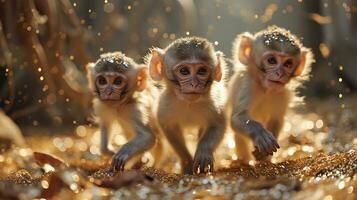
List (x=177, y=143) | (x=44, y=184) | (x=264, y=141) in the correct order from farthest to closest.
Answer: (x=177, y=143), (x=264, y=141), (x=44, y=184)

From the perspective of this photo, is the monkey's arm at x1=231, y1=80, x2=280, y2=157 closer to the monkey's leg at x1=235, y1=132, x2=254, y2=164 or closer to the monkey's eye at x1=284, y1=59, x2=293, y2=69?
the monkey's eye at x1=284, y1=59, x2=293, y2=69

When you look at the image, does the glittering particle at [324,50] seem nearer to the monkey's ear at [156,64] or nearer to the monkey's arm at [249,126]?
the monkey's arm at [249,126]

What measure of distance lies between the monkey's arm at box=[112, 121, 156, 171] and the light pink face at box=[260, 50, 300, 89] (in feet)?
3.42

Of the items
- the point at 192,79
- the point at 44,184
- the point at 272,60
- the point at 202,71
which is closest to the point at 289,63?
the point at 272,60

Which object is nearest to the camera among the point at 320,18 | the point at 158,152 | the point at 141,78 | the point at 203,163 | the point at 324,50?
the point at 203,163

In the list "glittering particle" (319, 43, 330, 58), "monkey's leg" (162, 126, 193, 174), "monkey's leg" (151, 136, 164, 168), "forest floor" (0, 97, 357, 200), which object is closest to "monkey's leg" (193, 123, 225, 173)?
"forest floor" (0, 97, 357, 200)

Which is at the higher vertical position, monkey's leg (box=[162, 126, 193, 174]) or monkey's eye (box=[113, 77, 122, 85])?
monkey's eye (box=[113, 77, 122, 85])

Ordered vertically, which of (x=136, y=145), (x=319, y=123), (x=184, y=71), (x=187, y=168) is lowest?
(x=187, y=168)

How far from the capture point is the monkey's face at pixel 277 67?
5383 mm

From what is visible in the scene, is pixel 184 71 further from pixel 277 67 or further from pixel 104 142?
pixel 104 142

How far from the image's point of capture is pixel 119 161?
5.12 m

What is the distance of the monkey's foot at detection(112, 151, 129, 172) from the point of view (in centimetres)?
508

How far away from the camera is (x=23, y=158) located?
19.6ft

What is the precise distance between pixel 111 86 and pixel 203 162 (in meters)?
1.00
